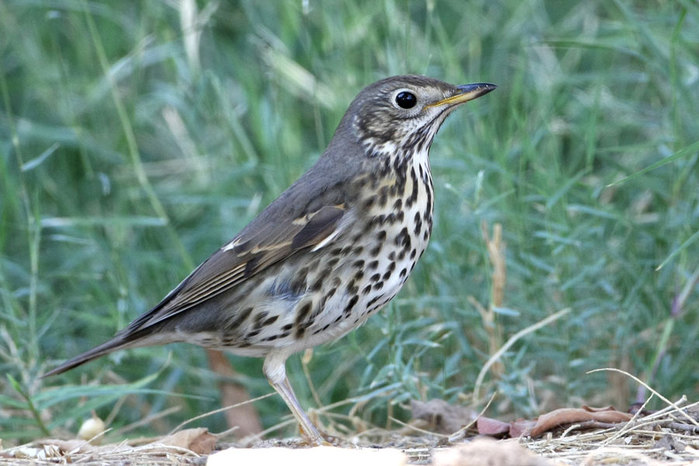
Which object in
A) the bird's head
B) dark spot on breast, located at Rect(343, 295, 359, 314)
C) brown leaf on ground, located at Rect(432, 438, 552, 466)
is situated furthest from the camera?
the bird's head

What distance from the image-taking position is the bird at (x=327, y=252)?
3736 mm

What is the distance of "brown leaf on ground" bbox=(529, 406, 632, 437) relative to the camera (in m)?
3.36

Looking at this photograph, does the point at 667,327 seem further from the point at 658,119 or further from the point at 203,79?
the point at 203,79

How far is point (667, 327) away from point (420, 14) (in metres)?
3.26

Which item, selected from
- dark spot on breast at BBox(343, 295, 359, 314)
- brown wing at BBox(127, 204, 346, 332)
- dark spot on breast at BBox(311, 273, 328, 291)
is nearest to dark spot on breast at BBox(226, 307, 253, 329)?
brown wing at BBox(127, 204, 346, 332)

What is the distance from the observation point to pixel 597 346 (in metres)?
4.36

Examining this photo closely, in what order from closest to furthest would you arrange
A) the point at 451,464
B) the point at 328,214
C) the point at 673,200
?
the point at 451,464, the point at 328,214, the point at 673,200

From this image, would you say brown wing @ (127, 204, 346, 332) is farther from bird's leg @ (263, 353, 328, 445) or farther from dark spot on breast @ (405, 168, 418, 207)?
bird's leg @ (263, 353, 328, 445)

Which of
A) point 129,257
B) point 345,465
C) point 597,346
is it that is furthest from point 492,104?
point 345,465

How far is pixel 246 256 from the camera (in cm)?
394

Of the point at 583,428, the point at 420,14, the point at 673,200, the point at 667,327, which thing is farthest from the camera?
the point at 420,14

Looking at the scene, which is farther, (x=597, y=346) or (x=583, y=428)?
(x=597, y=346)

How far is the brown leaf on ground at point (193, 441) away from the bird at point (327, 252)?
1.21 ft

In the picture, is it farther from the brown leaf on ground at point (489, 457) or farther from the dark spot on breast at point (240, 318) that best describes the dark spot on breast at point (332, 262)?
the brown leaf on ground at point (489, 457)
